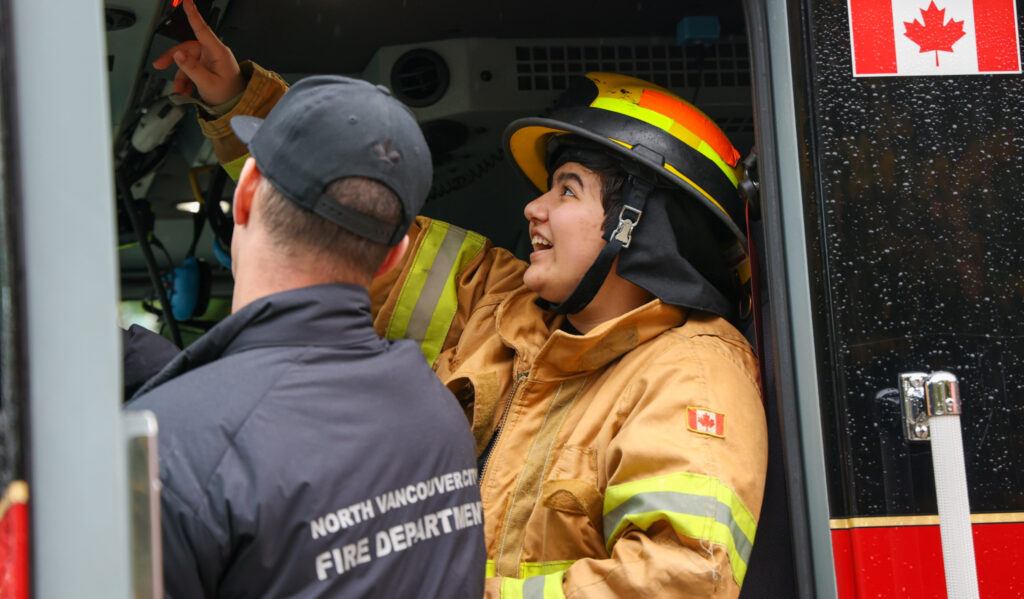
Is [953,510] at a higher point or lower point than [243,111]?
lower

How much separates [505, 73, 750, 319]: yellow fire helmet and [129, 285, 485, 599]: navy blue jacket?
0.98 m

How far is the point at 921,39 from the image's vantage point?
169cm

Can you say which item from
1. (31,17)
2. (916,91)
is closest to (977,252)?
(916,91)

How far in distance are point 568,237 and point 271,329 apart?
117 centimetres

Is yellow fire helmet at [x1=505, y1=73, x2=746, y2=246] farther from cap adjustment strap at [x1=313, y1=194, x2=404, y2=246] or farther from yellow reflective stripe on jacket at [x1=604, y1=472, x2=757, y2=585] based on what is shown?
cap adjustment strap at [x1=313, y1=194, x2=404, y2=246]

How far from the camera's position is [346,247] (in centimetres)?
129

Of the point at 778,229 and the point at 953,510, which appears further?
the point at 778,229

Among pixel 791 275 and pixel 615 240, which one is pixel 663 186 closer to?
pixel 615 240

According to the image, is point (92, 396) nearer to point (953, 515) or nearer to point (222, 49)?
point (953, 515)

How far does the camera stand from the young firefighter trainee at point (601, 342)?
180 centimetres

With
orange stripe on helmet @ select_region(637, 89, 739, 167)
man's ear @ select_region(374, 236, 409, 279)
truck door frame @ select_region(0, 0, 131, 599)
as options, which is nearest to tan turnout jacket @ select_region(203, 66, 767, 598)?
orange stripe on helmet @ select_region(637, 89, 739, 167)

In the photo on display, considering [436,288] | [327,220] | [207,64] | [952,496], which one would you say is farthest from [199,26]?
[952,496]

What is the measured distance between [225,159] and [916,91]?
1408 mm

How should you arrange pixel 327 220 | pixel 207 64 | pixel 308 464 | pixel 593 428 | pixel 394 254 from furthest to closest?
pixel 207 64
pixel 593 428
pixel 394 254
pixel 327 220
pixel 308 464
